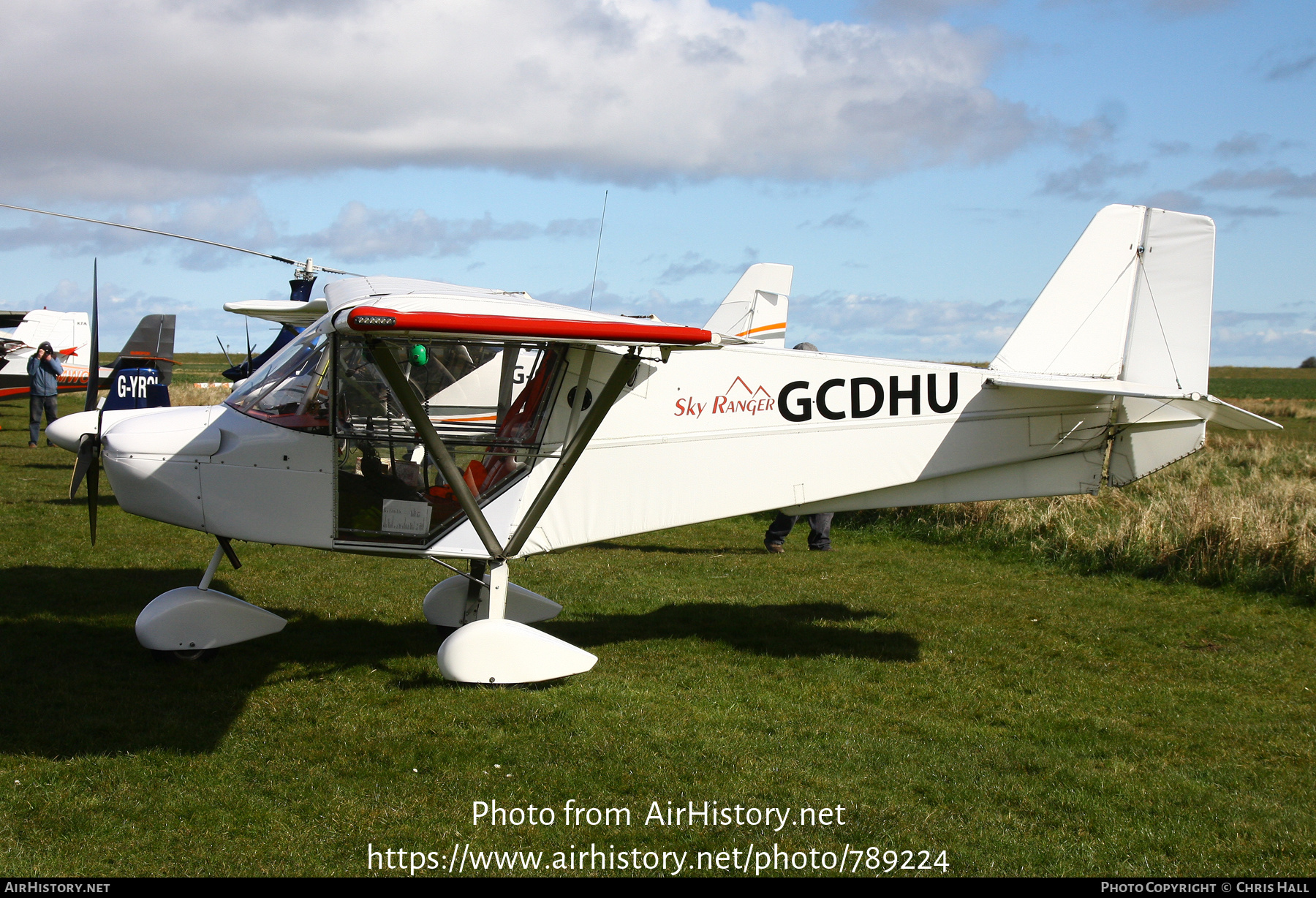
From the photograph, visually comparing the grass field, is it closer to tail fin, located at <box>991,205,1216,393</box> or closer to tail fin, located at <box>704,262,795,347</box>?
tail fin, located at <box>991,205,1216,393</box>

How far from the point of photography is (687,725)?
5.57m

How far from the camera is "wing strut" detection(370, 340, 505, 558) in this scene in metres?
5.46

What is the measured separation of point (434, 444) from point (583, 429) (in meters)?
0.97

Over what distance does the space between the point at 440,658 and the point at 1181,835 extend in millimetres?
4197

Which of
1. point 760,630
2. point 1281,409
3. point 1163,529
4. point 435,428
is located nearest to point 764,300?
point 1163,529

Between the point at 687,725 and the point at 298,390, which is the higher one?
the point at 298,390

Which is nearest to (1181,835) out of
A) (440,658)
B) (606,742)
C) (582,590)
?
(606,742)

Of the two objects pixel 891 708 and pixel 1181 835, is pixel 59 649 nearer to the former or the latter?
pixel 891 708

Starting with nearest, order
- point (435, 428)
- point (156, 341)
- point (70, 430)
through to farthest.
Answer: point (435, 428)
point (70, 430)
point (156, 341)

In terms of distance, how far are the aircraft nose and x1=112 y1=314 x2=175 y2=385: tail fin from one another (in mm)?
11783

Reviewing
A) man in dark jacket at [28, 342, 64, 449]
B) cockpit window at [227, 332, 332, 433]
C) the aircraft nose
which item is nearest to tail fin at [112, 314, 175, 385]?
man in dark jacket at [28, 342, 64, 449]

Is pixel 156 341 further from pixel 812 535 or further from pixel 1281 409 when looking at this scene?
pixel 1281 409

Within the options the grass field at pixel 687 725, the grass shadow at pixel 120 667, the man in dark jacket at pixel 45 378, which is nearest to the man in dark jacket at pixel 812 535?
the grass field at pixel 687 725

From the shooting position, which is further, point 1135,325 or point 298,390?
point 1135,325
